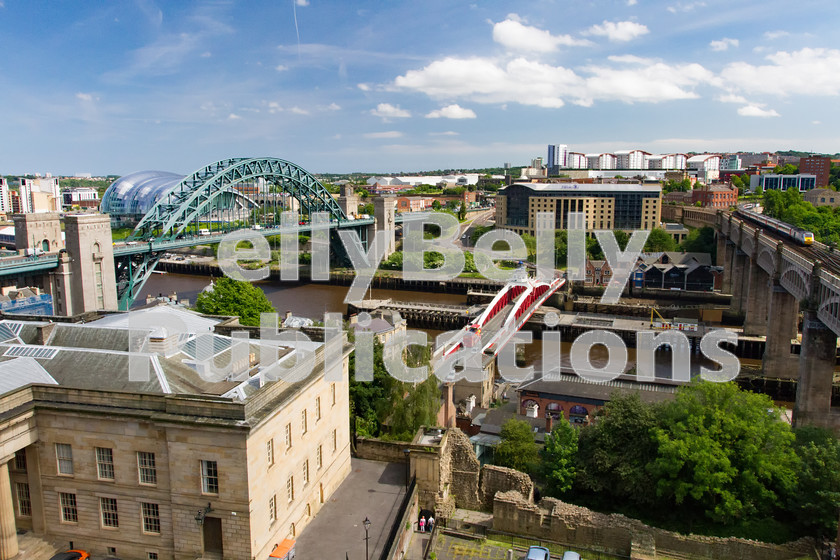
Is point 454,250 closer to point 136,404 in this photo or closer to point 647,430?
point 647,430

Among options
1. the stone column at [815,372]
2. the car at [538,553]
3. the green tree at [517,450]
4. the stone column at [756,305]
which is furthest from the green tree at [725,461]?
the stone column at [756,305]

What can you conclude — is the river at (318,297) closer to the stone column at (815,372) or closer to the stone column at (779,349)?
the stone column at (779,349)

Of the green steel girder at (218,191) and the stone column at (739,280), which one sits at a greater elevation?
the green steel girder at (218,191)

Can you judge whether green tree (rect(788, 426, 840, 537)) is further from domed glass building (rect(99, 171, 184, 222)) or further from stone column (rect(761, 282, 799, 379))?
domed glass building (rect(99, 171, 184, 222))

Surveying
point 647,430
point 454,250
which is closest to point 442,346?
point 647,430

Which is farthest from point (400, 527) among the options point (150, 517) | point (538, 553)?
point (150, 517)

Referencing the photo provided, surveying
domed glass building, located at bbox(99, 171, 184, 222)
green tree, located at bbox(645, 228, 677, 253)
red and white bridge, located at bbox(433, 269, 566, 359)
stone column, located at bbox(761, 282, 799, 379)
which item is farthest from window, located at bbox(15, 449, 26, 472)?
domed glass building, located at bbox(99, 171, 184, 222)
